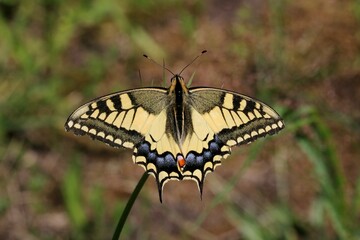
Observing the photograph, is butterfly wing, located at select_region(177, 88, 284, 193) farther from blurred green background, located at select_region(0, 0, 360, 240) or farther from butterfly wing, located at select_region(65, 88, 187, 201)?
blurred green background, located at select_region(0, 0, 360, 240)

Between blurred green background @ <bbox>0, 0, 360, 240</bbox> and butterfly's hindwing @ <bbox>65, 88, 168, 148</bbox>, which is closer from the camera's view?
butterfly's hindwing @ <bbox>65, 88, 168, 148</bbox>

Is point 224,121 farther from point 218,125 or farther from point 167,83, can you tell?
point 167,83

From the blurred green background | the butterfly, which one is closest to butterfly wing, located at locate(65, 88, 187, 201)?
the butterfly

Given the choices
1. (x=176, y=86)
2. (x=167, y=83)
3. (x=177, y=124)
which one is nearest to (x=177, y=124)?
(x=177, y=124)

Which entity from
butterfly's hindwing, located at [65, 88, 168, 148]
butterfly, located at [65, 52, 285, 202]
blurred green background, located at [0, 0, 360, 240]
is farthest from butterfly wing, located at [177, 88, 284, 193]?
blurred green background, located at [0, 0, 360, 240]

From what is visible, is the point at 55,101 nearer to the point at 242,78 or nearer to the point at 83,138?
the point at 83,138

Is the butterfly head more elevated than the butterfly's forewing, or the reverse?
the butterfly head

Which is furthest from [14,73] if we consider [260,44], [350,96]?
[350,96]

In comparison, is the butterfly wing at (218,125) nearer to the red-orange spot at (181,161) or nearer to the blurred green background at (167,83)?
the red-orange spot at (181,161)

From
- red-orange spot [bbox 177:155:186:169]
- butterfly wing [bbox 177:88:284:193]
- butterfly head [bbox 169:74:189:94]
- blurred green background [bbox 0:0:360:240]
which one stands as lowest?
red-orange spot [bbox 177:155:186:169]
